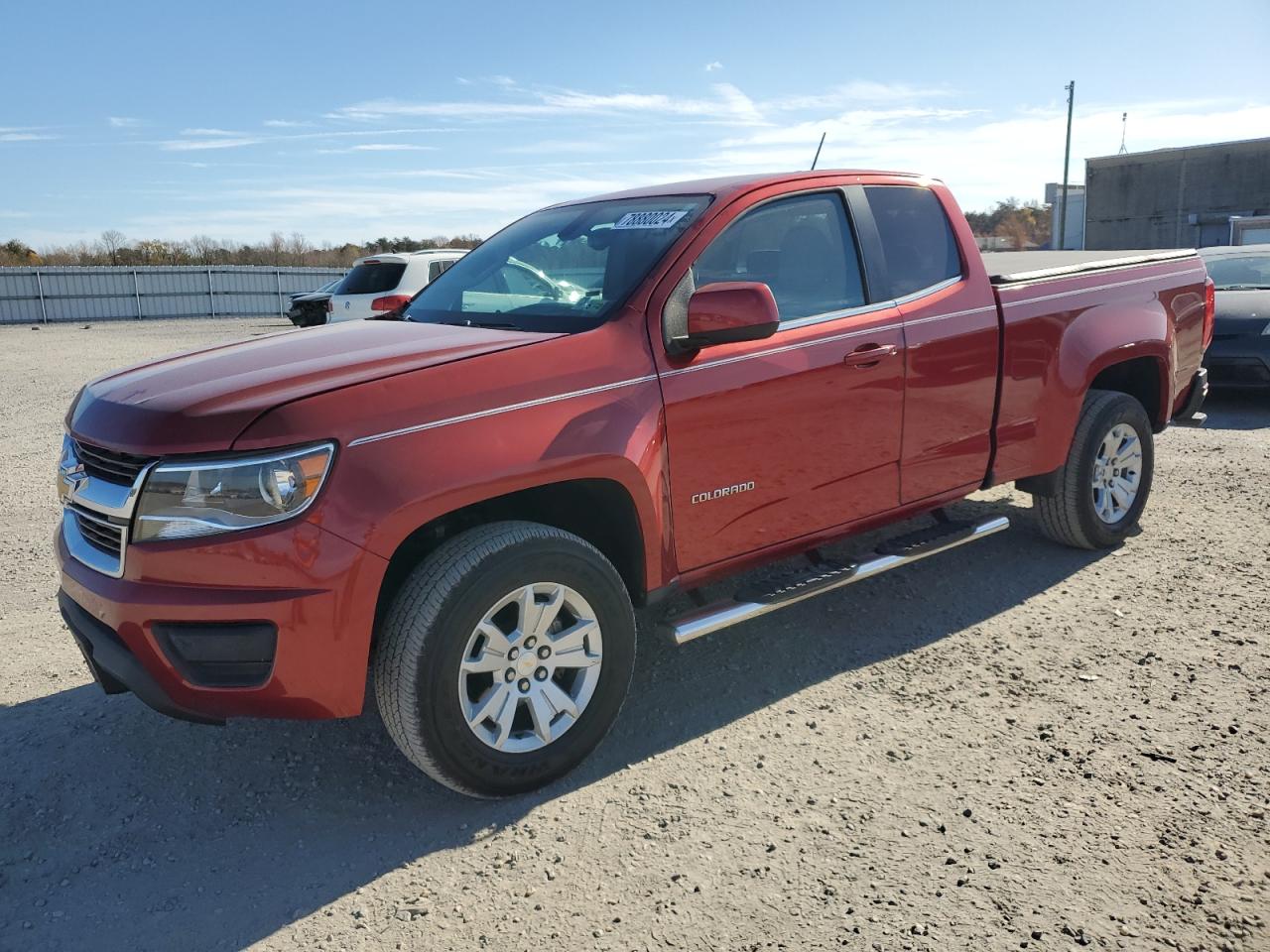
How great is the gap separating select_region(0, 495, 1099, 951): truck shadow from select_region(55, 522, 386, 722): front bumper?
0.44m

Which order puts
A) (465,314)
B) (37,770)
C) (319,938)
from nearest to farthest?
(319,938), (37,770), (465,314)

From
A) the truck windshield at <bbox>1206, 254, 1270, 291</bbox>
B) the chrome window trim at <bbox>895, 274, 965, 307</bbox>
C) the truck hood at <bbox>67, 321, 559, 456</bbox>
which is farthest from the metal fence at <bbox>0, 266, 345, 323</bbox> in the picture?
the chrome window trim at <bbox>895, 274, 965, 307</bbox>

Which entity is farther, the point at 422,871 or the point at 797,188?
the point at 797,188

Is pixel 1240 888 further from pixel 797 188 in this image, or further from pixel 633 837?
→ pixel 797 188

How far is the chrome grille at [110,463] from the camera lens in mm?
2887

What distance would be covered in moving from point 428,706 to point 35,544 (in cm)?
409

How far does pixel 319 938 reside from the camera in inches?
103

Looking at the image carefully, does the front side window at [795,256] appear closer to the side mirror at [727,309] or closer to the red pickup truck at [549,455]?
the red pickup truck at [549,455]

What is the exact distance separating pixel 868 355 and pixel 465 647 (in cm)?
200

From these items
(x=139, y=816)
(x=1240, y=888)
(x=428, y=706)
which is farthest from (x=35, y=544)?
(x=1240, y=888)

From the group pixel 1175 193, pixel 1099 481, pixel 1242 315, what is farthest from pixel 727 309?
pixel 1175 193

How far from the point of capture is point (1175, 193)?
42.2 metres

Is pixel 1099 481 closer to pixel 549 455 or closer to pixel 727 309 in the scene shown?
pixel 727 309

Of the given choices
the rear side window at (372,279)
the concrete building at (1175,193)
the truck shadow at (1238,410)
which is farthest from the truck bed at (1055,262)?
the concrete building at (1175,193)
